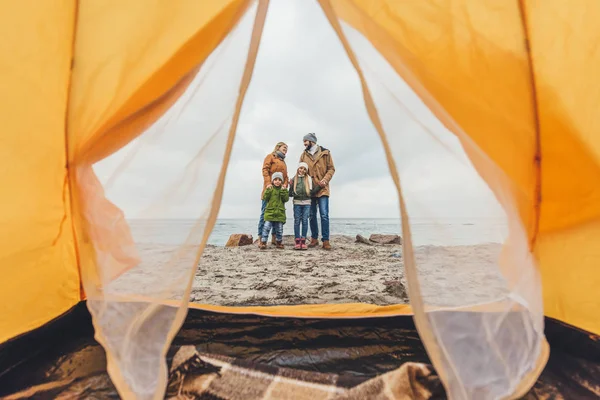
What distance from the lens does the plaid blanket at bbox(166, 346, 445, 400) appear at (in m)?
0.92

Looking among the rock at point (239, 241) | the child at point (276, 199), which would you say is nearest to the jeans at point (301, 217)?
the child at point (276, 199)

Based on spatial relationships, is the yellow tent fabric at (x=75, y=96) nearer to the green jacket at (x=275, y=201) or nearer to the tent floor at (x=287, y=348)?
the tent floor at (x=287, y=348)

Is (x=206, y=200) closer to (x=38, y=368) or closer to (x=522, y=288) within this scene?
(x=38, y=368)

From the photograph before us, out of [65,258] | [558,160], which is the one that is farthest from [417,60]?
[65,258]

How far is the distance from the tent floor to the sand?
306 millimetres

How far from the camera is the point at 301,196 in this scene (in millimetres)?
4195

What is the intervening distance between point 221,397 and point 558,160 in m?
1.30

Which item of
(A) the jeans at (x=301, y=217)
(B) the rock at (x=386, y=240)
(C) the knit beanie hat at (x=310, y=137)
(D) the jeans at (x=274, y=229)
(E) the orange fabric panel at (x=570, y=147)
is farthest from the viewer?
(B) the rock at (x=386, y=240)

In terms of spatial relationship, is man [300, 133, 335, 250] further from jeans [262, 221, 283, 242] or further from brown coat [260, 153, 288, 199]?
jeans [262, 221, 283, 242]

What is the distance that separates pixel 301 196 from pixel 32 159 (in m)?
3.20

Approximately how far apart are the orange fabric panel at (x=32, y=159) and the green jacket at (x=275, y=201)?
9.93ft

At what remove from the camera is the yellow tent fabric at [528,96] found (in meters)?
1.01

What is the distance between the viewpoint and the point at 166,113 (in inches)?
45.4

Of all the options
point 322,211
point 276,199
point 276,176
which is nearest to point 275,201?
point 276,199
